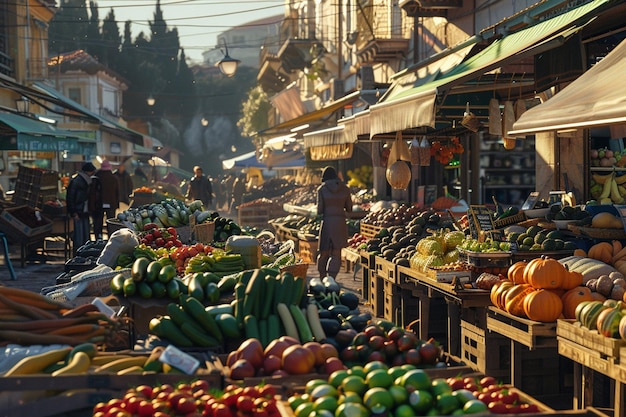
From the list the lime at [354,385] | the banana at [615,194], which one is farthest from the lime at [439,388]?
the banana at [615,194]

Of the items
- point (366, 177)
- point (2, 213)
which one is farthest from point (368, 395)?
point (366, 177)

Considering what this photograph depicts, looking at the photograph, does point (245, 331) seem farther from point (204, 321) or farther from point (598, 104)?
point (598, 104)

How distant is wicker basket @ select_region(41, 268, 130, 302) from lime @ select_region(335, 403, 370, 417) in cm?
498

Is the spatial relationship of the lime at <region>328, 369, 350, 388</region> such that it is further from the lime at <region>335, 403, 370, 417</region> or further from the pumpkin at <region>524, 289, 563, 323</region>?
the pumpkin at <region>524, 289, 563, 323</region>

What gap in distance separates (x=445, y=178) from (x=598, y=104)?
16.9 meters

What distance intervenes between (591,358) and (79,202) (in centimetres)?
1441

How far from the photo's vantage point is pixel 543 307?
814 cm

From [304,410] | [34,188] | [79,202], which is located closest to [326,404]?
[304,410]

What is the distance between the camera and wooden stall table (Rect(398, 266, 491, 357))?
9.52 metres

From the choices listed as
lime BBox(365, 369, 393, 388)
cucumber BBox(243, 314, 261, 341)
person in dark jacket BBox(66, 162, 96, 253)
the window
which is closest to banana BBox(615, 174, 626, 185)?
cucumber BBox(243, 314, 261, 341)

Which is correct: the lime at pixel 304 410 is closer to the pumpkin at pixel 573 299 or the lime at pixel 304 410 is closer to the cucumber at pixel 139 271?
the cucumber at pixel 139 271

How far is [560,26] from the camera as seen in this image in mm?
10617

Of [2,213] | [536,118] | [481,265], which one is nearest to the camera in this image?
[536,118]

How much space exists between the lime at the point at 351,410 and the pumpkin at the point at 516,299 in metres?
3.78
